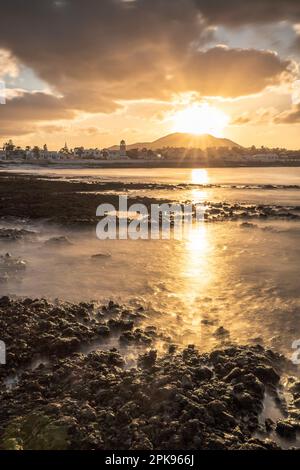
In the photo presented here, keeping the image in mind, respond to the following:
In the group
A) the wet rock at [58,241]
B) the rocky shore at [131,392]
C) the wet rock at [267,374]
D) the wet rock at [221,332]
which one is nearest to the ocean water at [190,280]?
the wet rock at [221,332]

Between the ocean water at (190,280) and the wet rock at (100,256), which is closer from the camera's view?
the ocean water at (190,280)

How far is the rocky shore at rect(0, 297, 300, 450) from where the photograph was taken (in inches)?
244

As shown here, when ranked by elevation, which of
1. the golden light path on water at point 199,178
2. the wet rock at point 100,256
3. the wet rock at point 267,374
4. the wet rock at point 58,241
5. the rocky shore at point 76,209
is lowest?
the wet rock at point 267,374

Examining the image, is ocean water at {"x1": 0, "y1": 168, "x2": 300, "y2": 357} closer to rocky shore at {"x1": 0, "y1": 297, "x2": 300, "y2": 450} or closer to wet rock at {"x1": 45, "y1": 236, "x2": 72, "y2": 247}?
wet rock at {"x1": 45, "y1": 236, "x2": 72, "y2": 247}

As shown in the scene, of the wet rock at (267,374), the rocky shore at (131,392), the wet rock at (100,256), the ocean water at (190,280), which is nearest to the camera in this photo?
the rocky shore at (131,392)

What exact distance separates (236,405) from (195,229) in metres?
18.6

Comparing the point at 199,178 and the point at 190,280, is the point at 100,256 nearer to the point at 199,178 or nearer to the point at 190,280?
the point at 190,280

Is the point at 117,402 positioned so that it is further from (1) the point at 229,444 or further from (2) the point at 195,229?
(2) the point at 195,229

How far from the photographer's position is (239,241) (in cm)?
2206

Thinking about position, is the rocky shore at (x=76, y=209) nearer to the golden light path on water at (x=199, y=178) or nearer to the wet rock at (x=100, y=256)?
the wet rock at (x=100, y=256)

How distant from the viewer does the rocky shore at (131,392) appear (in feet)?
20.4

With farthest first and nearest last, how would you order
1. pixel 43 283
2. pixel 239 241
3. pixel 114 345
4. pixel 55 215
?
1. pixel 55 215
2. pixel 239 241
3. pixel 43 283
4. pixel 114 345
